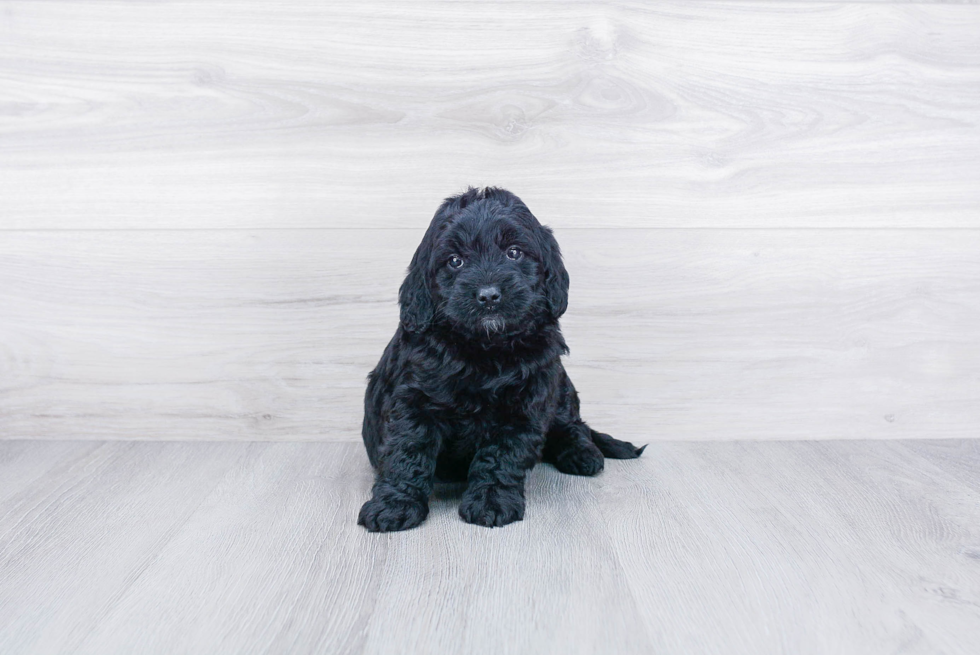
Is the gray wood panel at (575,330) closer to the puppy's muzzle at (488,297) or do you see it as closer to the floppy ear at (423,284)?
the floppy ear at (423,284)

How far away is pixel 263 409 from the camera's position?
2264mm

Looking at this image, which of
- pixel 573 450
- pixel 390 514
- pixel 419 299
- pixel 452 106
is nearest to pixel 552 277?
pixel 419 299

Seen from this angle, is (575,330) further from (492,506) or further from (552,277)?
(492,506)

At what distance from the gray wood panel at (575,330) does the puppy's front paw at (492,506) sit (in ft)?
2.21

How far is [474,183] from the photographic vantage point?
2.17 metres

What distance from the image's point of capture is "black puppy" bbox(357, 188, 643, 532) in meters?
1.60

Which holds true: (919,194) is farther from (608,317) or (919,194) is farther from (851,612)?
(851,612)

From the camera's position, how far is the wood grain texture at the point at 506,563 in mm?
1165

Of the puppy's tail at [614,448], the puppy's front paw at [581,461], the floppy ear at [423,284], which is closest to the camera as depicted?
the floppy ear at [423,284]

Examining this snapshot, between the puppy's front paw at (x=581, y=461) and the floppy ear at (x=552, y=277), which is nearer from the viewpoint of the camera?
the floppy ear at (x=552, y=277)

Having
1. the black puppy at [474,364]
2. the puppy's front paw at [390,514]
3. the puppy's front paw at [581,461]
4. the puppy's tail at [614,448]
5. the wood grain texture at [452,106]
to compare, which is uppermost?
the wood grain texture at [452,106]

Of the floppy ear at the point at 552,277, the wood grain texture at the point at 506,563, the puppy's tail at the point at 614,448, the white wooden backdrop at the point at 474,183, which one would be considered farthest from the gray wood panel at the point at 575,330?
the floppy ear at the point at 552,277

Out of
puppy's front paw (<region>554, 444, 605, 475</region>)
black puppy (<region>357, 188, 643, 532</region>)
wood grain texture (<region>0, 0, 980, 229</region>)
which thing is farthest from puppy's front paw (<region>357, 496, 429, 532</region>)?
wood grain texture (<region>0, 0, 980, 229</region>)

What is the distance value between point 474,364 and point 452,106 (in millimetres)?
850
